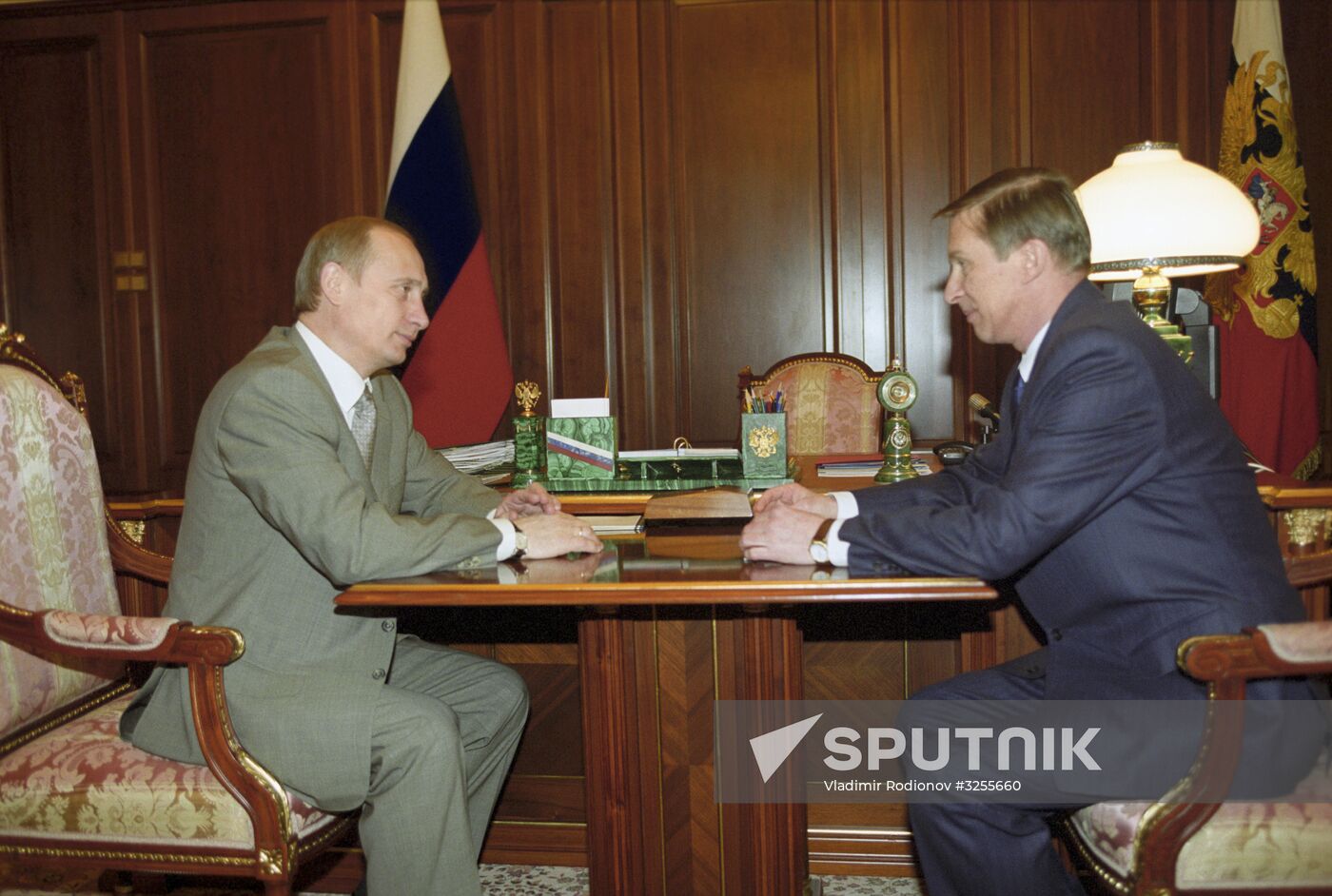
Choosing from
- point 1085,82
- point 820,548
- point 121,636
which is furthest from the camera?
point 1085,82

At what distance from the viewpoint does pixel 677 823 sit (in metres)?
1.93

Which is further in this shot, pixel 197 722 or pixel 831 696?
pixel 831 696

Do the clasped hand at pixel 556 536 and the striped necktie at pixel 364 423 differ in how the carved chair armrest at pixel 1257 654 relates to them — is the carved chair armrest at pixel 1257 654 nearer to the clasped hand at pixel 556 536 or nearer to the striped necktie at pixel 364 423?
the clasped hand at pixel 556 536

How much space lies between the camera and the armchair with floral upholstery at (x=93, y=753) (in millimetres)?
1763

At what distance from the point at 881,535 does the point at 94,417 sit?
5.02 metres

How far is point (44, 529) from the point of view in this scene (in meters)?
2.06

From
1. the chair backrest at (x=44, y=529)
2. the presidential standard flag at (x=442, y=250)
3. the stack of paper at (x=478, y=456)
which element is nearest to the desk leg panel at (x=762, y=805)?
the stack of paper at (x=478, y=456)

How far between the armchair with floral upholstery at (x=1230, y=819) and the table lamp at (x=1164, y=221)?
125 cm

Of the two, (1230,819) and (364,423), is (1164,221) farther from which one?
(364,423)

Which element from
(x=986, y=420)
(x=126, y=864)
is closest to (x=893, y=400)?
(x=986, y=420)

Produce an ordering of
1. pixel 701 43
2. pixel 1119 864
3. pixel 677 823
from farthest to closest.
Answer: pixel 701 43 → pixel 677 823 → pixel 1119 864

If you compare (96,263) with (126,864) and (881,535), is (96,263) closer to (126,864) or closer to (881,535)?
(126,864)

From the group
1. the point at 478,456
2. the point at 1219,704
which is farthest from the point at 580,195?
the point at 1219,704

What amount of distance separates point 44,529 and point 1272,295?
4132mm
